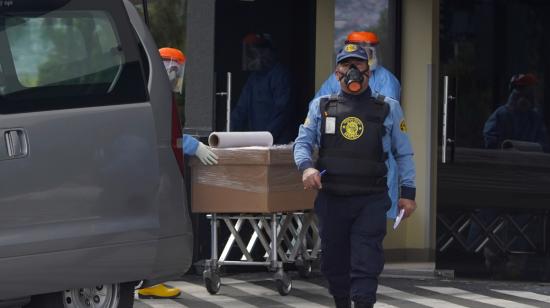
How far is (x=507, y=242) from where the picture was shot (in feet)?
35.6

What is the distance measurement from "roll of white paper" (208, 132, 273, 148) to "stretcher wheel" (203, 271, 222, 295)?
2.91 feet

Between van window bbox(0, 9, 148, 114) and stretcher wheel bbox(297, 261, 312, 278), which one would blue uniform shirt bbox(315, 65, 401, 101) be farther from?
van window bbox(0, 9, 148, 114)

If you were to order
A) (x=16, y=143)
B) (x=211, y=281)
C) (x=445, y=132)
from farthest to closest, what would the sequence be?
(x=445, y=132)
(x=211, y=281)
(x=16, y=143)

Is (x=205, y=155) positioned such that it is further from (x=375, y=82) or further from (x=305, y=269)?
(x=305, y=269)

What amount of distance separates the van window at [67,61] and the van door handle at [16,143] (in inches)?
4.4

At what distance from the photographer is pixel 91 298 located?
7.39 m

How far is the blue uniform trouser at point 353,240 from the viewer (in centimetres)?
787

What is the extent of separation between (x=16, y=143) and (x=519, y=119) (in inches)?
199

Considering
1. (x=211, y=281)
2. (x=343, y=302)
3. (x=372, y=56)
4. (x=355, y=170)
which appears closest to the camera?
(x=355, y=170)

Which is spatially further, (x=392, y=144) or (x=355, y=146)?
(x=392, y=144)

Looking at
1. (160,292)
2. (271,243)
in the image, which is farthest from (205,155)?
(160,292)

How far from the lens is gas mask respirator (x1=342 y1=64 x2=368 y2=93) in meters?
7.88

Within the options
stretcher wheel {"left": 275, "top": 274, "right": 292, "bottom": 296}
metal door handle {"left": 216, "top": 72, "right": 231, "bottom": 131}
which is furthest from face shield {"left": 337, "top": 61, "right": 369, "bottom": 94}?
metal door handle {"left": 216, "top": 72, "right": 231, "bottom": 131}

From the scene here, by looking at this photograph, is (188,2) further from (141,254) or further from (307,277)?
(141,254)
